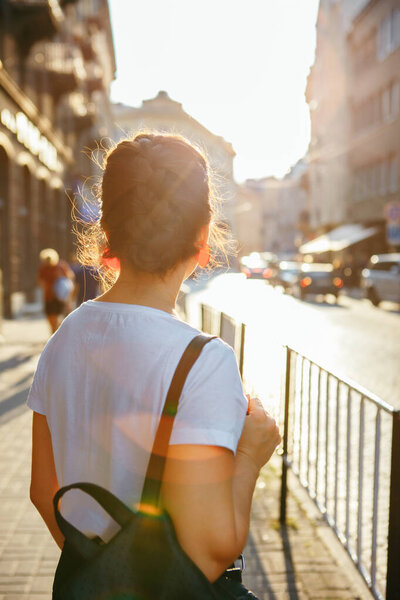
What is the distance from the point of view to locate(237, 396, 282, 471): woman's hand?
151 cm

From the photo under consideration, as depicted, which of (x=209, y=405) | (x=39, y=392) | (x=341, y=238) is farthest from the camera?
(x=341, y=238)

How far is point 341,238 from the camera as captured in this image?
4475cm

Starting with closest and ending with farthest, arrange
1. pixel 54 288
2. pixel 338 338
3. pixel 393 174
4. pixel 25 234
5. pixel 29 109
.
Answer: pixel 54 288, pixel 338 338, pixel 29 109, pixel 25 234, pixel 393 174

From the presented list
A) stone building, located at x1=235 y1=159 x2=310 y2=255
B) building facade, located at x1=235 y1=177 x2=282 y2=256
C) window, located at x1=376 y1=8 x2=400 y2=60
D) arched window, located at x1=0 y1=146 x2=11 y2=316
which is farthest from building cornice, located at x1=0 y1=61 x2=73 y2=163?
building facade, located at x1=235 y1=177 x2=282 y2=256

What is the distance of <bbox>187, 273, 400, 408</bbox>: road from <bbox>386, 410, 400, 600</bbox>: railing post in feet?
2.67

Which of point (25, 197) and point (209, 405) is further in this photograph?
point (25, 197)

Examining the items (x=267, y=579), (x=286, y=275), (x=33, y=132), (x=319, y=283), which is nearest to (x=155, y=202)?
(x=267, y=579)

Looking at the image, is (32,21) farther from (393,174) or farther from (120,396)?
(393,174)

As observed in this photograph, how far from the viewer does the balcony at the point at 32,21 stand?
1845 cm

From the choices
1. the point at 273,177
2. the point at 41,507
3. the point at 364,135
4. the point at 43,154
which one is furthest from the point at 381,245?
the point at 273,177

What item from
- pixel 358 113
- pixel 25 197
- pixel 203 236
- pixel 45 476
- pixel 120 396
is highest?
pixel 358 113

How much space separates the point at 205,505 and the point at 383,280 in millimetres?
23837

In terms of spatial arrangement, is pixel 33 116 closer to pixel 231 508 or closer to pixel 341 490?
pixel 341 490

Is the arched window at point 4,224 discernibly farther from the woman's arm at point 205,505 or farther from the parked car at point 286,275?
the parked car at point 286,275
